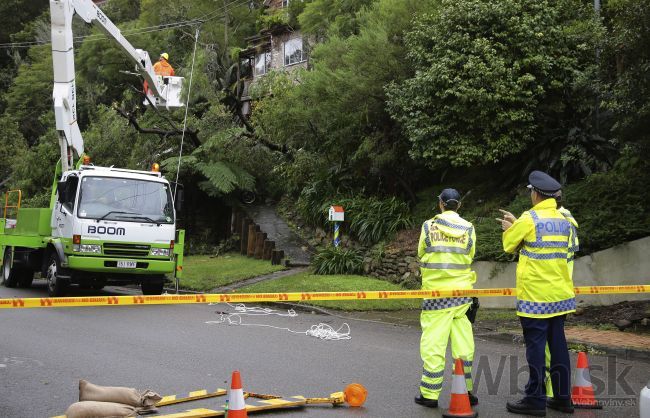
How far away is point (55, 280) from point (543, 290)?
34.9 ft

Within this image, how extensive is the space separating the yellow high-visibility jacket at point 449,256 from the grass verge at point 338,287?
7148 mm

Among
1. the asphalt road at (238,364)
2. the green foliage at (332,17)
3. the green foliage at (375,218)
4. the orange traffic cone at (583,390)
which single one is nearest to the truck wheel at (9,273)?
the asphalt road at (238,364)

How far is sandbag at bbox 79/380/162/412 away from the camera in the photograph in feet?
18.1

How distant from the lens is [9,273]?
1700 centimetres

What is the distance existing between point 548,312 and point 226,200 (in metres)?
19.2

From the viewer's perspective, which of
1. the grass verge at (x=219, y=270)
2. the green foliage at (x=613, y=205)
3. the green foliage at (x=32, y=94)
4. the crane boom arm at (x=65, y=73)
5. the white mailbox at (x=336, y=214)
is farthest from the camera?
the green foliage at (x=32, y=94)

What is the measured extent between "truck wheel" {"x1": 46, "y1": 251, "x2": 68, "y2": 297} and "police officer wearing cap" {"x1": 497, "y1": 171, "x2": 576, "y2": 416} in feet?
33.5

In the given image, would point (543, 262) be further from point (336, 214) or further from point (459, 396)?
point (336, 214)

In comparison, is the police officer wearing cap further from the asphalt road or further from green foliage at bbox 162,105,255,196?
green foliage at bbox 162,105,255,196

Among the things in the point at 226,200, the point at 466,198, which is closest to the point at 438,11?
the point at 466,198

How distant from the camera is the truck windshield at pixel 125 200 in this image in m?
13.8

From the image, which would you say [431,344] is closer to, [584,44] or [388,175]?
[584,44]

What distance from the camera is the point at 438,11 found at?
16.1 meters

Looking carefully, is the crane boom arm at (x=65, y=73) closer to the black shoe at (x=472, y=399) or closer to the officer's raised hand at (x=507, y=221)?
the officer's raised hand at (x=507, y=221)
